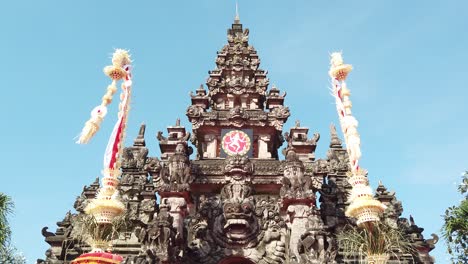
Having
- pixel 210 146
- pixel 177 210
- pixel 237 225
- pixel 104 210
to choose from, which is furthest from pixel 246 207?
pixel 104 210

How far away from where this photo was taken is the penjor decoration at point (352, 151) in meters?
13.2

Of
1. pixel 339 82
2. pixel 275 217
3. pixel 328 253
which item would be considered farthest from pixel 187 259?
pixel 339 82

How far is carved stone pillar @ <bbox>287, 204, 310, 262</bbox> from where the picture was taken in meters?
17.4

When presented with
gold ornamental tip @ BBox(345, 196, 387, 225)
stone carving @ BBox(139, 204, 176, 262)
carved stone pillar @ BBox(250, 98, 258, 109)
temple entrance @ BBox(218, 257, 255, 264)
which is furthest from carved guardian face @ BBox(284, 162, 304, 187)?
carved stone pillar @ BBox(250, 98, 258, 109)

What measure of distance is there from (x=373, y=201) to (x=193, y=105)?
44.1 feet

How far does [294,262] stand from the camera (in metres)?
15.9

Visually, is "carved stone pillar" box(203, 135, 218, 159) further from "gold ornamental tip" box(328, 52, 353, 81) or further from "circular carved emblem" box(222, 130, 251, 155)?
"gold ornamental tip" box(328, 52, 353, 81)

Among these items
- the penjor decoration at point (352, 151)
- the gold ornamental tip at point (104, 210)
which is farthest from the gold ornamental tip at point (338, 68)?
the gold ornamental tip at point (104, 210)

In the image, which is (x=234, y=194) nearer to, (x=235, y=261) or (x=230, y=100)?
(x=235, y=261)

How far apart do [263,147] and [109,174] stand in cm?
1014

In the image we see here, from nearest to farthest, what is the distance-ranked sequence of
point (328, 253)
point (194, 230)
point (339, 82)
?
point (328, 253), point (339, 82), point (194, 230)

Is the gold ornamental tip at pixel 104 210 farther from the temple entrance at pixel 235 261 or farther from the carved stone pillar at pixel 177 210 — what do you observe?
the temple entrance at pixel 235 261

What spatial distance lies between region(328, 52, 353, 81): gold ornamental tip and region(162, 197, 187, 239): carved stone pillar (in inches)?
306

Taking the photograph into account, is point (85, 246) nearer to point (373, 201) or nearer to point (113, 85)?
point (113, 85)
